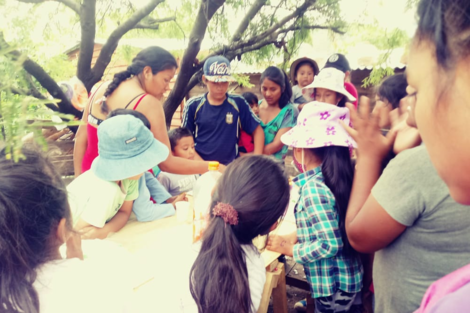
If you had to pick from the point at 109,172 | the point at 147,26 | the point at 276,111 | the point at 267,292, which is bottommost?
the point at 267,292

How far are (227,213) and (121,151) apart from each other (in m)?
0.88

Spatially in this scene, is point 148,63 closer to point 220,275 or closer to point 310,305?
point 220,275

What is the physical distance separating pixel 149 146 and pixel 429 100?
165 cm

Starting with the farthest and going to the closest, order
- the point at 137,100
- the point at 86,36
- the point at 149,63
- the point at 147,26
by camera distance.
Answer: the point at 147,26 → the point at 86,36 → the point at 149,63 → the point at 137,100

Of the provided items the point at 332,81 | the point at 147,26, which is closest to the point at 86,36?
the point at 147,26

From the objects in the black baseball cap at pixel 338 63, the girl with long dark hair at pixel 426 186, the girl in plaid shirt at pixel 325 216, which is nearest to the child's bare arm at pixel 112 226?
the girl in plaid shirt at pixel 325 216

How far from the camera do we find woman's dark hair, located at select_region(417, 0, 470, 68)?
0.47 metres

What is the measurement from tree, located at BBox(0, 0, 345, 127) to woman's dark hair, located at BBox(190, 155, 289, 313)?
9.04 ft

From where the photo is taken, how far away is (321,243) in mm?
1632

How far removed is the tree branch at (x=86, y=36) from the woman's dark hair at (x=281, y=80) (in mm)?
1994

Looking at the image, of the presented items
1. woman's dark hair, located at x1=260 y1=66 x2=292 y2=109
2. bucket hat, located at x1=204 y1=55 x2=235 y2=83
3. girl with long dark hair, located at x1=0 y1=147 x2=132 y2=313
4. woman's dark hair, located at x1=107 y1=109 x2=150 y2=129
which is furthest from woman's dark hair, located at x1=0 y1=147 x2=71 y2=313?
woman's dark hair, located at x1=260 y1=66 x2=292 y2=109

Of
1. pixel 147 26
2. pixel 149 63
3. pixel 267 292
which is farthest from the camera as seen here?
pixel 147 26

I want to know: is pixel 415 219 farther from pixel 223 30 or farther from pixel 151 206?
pixel 223 30

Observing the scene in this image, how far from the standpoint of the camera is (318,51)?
26.1 feet
